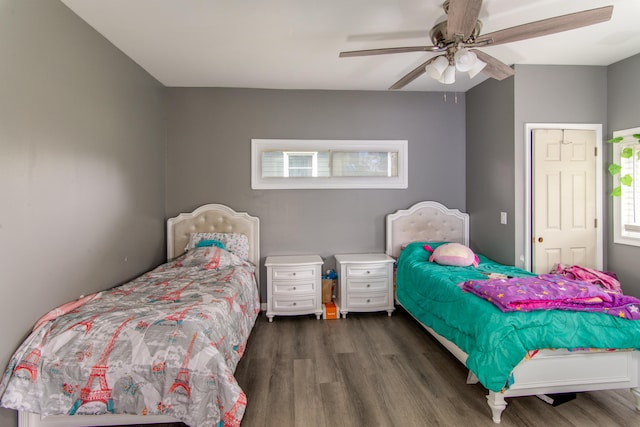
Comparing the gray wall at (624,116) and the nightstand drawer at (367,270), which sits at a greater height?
the gray wall at (624,116)

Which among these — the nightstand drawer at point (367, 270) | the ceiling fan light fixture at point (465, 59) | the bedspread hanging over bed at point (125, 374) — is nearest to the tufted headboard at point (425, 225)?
the nightstand drawer at point (367, 270)

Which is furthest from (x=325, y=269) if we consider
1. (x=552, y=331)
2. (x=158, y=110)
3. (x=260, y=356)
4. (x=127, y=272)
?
(x=158, y=110)

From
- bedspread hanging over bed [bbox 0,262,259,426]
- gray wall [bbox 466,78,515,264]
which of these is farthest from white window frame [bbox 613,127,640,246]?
bedspread hanging over bed [bbox 0,262,259,426]

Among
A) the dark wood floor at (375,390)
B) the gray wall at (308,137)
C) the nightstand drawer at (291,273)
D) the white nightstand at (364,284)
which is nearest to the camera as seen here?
the dark wood floor at (375,390)

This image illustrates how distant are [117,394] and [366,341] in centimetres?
203

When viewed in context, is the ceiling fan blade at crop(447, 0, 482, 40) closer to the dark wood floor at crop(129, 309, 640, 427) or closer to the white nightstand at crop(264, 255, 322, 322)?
the dark wood floor at crop(129, 309, 640, 427)

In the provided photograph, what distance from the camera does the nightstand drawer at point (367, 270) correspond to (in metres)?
3.55

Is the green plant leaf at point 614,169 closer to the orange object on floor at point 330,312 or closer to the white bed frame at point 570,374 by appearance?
the white bed frame at point 570,374

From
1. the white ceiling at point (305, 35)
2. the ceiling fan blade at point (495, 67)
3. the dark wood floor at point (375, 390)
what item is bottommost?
the dark wood floor at point (375, 390)

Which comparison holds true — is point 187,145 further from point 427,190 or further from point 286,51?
point 427,190

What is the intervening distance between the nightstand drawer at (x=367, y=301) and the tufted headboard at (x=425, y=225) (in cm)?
55

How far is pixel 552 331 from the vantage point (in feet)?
6.16

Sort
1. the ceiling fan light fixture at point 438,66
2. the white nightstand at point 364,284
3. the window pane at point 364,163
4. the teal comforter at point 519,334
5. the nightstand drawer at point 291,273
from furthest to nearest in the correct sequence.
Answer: the window pane at point 364,163
the white nightstand at point 364,284
the nightstand drawer at point 291,273
the ceiling fan light fixture at point 438,66
the teal comforter at point 519,334

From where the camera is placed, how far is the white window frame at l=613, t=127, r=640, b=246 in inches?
113
